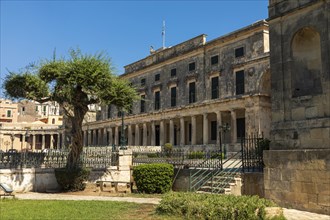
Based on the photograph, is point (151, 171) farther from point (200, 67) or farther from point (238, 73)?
point (200, 67)

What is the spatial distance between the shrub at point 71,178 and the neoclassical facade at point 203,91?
574 inches

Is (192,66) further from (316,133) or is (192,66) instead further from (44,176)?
(316,133)

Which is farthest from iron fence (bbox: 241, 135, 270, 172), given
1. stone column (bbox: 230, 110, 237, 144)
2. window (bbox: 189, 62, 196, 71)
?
window (bbox: 189, 62, 196, 71)

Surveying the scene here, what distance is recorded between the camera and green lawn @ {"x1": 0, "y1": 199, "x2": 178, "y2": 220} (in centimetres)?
944

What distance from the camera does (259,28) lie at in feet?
108

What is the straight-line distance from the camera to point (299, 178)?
1052 centimetres

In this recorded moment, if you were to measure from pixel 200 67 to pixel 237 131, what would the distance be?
8940 mm

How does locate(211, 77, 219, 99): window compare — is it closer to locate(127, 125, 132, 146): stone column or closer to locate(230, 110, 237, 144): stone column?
locate(230, 110, 237, 144): stone column

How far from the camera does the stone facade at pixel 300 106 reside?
10.2 metres

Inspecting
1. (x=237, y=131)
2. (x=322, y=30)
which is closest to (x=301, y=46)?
(x=322, y=30)

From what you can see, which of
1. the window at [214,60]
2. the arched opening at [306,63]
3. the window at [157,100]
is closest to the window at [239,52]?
the window at [214,60]

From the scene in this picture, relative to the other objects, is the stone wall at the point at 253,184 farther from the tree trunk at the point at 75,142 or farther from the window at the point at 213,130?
the window at the point at 213,130

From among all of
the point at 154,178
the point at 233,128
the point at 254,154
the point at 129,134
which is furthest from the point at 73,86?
the point at 129,134

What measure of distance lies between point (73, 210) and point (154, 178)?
619cm
